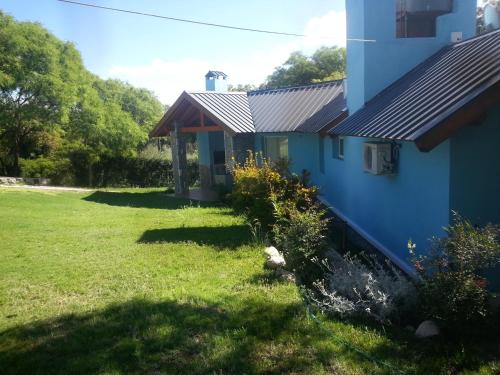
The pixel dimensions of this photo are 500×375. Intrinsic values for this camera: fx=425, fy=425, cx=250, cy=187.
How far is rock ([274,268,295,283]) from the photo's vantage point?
6034mm

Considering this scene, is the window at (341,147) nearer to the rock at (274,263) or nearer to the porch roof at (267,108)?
the porch roof at (267,108)

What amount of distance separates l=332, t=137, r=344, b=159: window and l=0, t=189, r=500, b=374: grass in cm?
392

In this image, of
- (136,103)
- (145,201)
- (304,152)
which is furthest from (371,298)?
(136,103)

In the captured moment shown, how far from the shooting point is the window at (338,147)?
1086cm

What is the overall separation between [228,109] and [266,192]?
7.99 metres

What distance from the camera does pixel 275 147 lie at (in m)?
15.9

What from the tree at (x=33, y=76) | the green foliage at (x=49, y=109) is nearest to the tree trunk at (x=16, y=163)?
the green foliage at (x=49, y=109)

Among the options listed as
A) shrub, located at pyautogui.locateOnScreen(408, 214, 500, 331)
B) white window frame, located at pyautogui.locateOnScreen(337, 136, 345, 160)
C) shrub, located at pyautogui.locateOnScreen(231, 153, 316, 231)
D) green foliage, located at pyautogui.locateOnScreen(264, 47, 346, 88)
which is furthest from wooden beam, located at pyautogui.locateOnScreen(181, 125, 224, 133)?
green foliage, located at pyautogui.locateOnScreen(264, 47, 346, 88)

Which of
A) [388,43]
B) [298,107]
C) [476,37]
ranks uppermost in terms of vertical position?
[388,43]

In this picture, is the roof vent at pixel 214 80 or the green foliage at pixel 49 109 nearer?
the green foliage at pixel 49 109

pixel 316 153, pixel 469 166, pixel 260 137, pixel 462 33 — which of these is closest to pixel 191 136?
pixel 260 137

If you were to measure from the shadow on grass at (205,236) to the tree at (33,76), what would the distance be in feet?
50.0

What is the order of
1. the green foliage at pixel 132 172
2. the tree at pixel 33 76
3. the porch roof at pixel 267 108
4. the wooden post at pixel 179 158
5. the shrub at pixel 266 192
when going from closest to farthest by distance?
the shrub at pixel 266 192 → the porch roof at pixel 267 108 → the wooden post at pixel 179 158 → the tree at pixel 33 76 → the green foliage at pixel 132 172

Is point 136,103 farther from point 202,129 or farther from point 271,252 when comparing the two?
point 271,252
